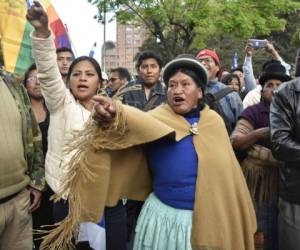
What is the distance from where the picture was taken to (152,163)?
111 inches

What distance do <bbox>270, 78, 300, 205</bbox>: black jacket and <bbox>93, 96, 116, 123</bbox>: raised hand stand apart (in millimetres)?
1236

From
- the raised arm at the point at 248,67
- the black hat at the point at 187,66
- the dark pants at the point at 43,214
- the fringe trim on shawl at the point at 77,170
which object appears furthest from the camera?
the raised arm at the point at 248,67

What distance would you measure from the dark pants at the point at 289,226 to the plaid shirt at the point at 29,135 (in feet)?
5.53

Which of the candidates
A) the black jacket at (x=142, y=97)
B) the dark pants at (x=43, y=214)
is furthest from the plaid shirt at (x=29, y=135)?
the black jacket at (x=142, y=97)

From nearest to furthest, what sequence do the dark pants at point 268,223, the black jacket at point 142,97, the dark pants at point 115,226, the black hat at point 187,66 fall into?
1. the black hat at point 187,66
2. the dark pants at point 115,226
3. the dark pants at point 268,223
4. the black jacket at point 142,97

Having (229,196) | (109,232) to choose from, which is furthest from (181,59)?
(109,232)

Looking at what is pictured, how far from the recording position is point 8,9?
4.96 m

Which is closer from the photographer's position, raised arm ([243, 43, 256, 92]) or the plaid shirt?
the plaid shirt

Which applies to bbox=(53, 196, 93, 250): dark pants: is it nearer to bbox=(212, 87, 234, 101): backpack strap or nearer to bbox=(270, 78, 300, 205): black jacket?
bbox=(270, 78, 300, 205): black jacket

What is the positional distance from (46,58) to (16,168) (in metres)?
0.77

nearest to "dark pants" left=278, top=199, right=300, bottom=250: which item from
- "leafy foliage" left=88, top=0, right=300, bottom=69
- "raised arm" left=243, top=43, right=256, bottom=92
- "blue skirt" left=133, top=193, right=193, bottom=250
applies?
"blue skirt" left=133, top=193, right=193, bottom=250

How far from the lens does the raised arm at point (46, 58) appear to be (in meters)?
3.10

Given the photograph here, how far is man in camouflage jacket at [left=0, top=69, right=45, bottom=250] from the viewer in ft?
10.1

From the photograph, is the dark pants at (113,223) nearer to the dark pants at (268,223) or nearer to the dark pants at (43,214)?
the dark pants at (43,214)
